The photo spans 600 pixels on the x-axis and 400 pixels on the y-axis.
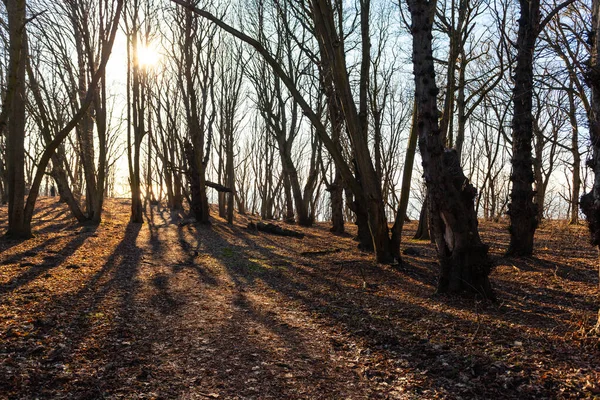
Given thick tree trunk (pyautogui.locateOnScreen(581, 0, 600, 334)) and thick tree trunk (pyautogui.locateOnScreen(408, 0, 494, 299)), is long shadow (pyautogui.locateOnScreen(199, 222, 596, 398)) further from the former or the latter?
thick tree trunk (pyautogui.locateOnScreen(581, 0, 600, 334))

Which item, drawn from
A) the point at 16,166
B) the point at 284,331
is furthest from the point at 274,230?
the point at 284,331

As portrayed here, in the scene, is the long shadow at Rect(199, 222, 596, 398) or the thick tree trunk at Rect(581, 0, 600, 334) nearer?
the long shadow at Rect(199, 222, 596, 398)

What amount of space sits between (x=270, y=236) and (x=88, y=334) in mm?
9101

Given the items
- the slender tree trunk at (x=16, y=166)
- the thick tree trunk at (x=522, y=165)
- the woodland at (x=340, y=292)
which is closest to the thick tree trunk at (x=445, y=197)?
the woodland at (x=340, y=292)

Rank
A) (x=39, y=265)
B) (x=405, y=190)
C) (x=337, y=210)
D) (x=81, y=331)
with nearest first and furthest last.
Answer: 1. (x=81, y=331)
2. (x=39, y=265)
3. (x=405, y=190)
4. (x=337, y=210)

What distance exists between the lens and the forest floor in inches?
121

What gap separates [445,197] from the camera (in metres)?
5.46

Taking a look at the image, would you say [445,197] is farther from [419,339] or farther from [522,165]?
[522,165]

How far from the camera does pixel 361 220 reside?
9750 mm

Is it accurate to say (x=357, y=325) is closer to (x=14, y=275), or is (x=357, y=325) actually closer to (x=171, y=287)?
(x=171, y=287)

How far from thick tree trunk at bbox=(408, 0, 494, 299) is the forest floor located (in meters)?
0.40

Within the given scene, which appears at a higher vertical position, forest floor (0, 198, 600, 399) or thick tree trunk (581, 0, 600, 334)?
thick tree trunk (581, 0, 600, 334)

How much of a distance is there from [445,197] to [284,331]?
8.92ft

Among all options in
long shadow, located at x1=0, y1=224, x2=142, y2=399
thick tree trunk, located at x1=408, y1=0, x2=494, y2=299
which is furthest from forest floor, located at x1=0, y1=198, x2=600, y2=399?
thick tree trunk, located at x1=408, y1=0, x2=494, y2=299
